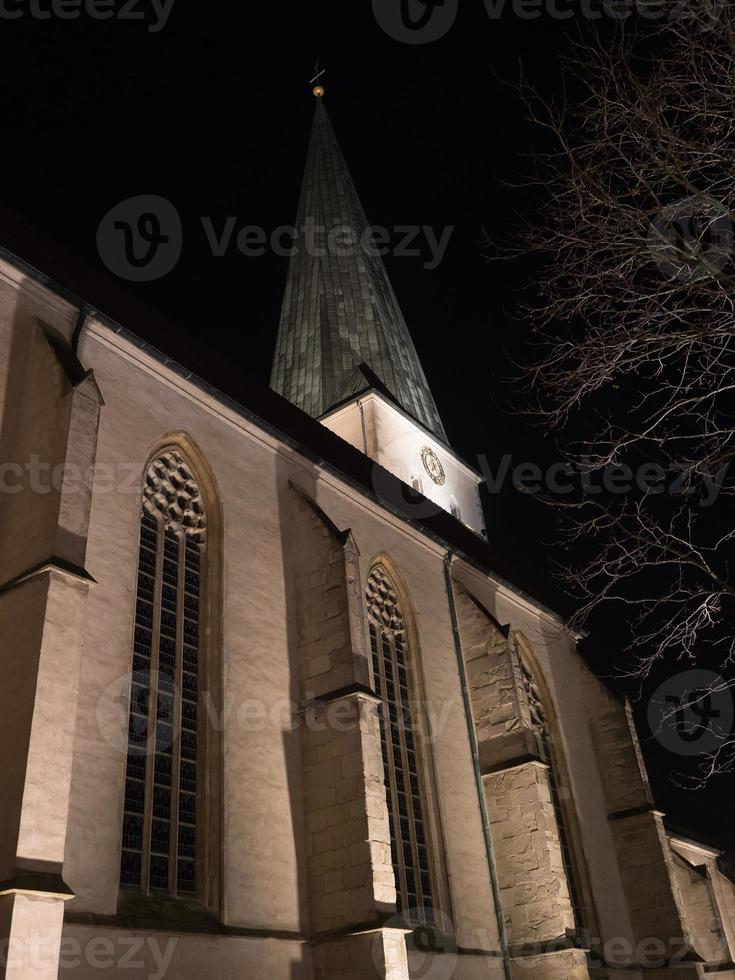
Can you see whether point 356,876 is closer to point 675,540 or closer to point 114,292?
point 675,540

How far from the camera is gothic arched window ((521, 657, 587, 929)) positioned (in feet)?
55.4

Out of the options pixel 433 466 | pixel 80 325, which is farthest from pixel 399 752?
pixel 433 466

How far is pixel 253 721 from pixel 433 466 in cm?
1487

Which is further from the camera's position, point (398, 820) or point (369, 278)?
point (369, 278)

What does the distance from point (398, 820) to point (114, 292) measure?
30.2ft

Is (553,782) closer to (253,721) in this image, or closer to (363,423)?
(253,721)

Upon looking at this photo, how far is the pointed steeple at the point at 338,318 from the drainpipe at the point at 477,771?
879cm

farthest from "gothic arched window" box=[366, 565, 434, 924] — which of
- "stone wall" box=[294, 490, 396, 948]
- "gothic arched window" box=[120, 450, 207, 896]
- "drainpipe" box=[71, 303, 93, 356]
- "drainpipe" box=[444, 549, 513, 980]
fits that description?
"drainpipe" box=[71, 303, 93, 356]

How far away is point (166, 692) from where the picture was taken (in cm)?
1059

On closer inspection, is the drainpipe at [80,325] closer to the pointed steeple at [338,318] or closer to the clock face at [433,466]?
the pointed steeple at [338,318]

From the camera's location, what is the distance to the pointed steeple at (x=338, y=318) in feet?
83.8

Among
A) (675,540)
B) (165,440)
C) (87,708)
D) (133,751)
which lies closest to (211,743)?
(133,751)

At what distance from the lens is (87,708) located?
30.4 ft

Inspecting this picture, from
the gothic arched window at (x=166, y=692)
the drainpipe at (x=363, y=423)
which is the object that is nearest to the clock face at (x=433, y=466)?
the drainpipe at (x=363, y=423)
